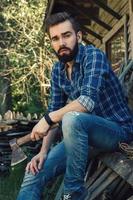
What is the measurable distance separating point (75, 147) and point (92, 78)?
1.88 ft

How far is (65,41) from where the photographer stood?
4.44 meters

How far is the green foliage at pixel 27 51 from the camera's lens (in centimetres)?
2334

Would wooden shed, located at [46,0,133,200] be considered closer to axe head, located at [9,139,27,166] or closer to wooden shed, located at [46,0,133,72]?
wooden shed, located at [46,0,133,72]

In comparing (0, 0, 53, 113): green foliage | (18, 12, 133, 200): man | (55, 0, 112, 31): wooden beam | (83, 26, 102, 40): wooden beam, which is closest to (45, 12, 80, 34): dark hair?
(18, 12, 133, 200): man

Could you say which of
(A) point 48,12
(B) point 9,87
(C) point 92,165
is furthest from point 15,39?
(C) point 92,165

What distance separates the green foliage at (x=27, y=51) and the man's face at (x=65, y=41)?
58.7ft

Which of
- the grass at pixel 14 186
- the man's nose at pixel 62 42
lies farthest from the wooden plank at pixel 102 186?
the grass at pixel 14 186

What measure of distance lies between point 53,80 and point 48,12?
8.44 m

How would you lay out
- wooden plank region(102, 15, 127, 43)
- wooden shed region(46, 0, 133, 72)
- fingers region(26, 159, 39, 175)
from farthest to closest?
1. wooden plank region(102, 15, 127, 43)
2. wooden shed region(46, 0, 133, 72)
3. fingers region(26, 159, 39, 175)

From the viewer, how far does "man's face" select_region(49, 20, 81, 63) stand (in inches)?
174

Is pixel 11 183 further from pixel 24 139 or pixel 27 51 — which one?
pixel 27 51

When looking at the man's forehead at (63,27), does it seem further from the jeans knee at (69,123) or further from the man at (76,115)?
the jeans knee at (69,123)

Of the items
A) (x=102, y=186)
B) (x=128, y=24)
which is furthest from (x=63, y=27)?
(x=128, y=24)

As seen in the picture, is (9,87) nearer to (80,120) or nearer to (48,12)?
(48,12)
